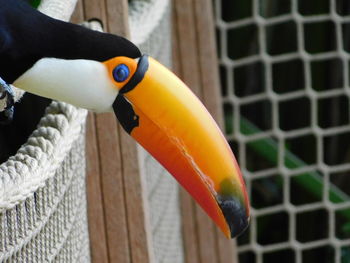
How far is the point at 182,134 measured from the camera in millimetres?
1591

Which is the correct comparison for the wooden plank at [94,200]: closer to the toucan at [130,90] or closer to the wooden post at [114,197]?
the wooden post at [114,197]

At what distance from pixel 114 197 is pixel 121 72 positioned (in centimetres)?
32

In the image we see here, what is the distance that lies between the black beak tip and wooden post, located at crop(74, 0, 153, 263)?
0.28 metres

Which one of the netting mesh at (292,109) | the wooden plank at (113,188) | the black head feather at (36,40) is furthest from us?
the netting mesh at (292,109)

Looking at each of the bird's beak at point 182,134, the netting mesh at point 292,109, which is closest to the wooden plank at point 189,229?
the netting mesh at point 292,109

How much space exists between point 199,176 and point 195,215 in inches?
35.4

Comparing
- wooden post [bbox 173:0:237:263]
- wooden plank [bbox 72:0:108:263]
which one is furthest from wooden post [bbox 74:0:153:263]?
wooden post [bbox 173:0:237:263]

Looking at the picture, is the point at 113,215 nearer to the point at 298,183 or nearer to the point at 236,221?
the point at 236,221

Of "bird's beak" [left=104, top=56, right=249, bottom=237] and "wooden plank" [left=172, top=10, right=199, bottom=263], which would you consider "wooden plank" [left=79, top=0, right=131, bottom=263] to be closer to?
"bird's beak" [left=104, top=56, right=249, bottom=237]

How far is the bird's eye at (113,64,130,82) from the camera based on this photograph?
5.18 ft

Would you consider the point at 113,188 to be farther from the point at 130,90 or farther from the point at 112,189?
the point at 130,90

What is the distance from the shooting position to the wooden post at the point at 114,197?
184cm

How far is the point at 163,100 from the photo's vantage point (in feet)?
5.18

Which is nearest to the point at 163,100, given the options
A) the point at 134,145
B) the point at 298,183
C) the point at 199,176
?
the point at 199,176
